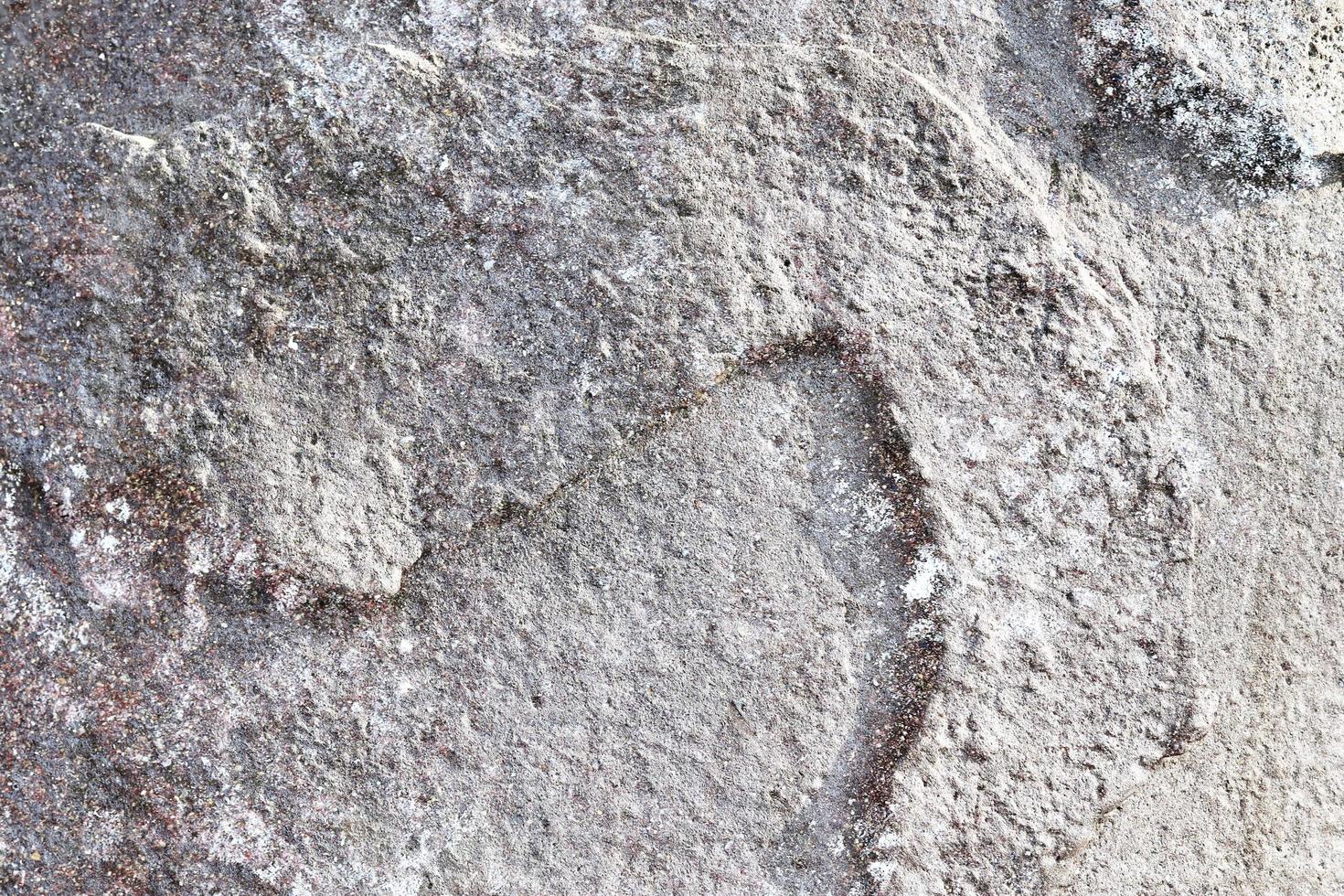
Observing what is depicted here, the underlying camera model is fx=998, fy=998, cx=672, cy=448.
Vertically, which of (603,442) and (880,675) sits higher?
(603,442)

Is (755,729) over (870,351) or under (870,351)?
under

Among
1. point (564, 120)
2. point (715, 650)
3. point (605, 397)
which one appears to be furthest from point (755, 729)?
point (564, 120)

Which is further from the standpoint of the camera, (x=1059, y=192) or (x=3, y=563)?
(x=1059, y=192)

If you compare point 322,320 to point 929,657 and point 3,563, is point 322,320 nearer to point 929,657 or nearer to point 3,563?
point 3,563

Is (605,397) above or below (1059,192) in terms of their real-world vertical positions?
below

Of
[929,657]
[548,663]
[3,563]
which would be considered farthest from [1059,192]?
[3,563]

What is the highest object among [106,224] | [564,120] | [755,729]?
[564,120]

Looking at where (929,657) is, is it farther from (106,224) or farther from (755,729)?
(106,224)
